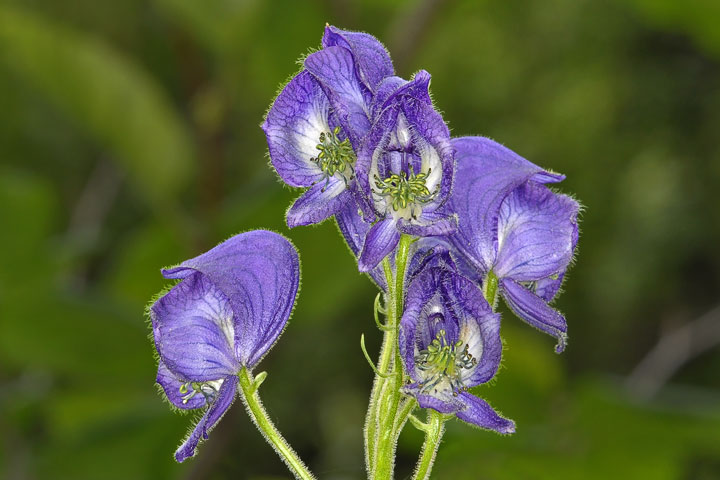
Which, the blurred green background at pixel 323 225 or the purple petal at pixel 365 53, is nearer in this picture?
the purple petal at pixel 365 53

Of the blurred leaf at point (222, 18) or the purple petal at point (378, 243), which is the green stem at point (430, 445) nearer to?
the purple petal at point (378, 243)
